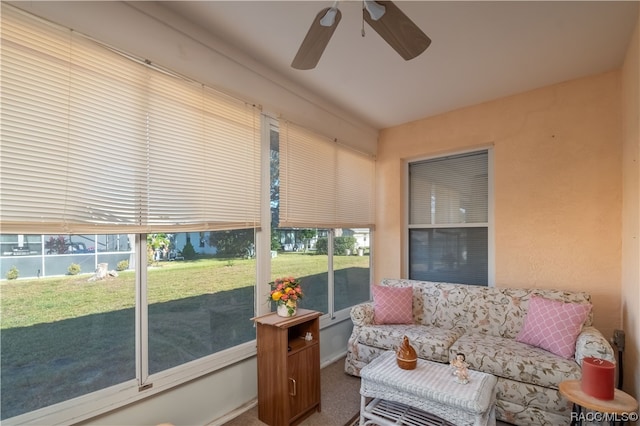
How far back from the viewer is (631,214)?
7.81 feet

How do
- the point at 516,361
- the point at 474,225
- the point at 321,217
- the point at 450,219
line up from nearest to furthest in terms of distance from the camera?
the point at 516,361 → the point at 321,217 → the point at 474,225 → the point at 450,219

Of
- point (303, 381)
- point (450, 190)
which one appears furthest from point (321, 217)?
point (450, 190)

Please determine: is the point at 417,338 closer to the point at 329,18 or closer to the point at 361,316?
the point at 361,316

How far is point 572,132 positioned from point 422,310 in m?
2.33

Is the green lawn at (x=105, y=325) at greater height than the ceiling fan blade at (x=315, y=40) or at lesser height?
lesser

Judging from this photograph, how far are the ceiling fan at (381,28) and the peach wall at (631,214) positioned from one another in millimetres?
1774

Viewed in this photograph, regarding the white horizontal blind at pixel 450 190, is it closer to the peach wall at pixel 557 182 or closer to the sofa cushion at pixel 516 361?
the peach wall at pixel 557 182

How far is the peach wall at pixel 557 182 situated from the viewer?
112 inches

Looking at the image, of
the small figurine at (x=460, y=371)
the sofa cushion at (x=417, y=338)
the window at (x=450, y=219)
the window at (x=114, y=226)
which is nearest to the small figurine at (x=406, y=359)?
the small figurine at (x=460, y=371)

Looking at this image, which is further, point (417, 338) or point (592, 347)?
point (417, 338)

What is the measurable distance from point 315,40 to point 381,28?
350mm

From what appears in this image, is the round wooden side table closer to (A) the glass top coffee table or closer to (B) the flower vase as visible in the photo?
(A) the glass top coffee table

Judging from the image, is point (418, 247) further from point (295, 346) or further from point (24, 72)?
point (24, 72)

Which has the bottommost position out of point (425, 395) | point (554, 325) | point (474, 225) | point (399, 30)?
point (425, 395)
